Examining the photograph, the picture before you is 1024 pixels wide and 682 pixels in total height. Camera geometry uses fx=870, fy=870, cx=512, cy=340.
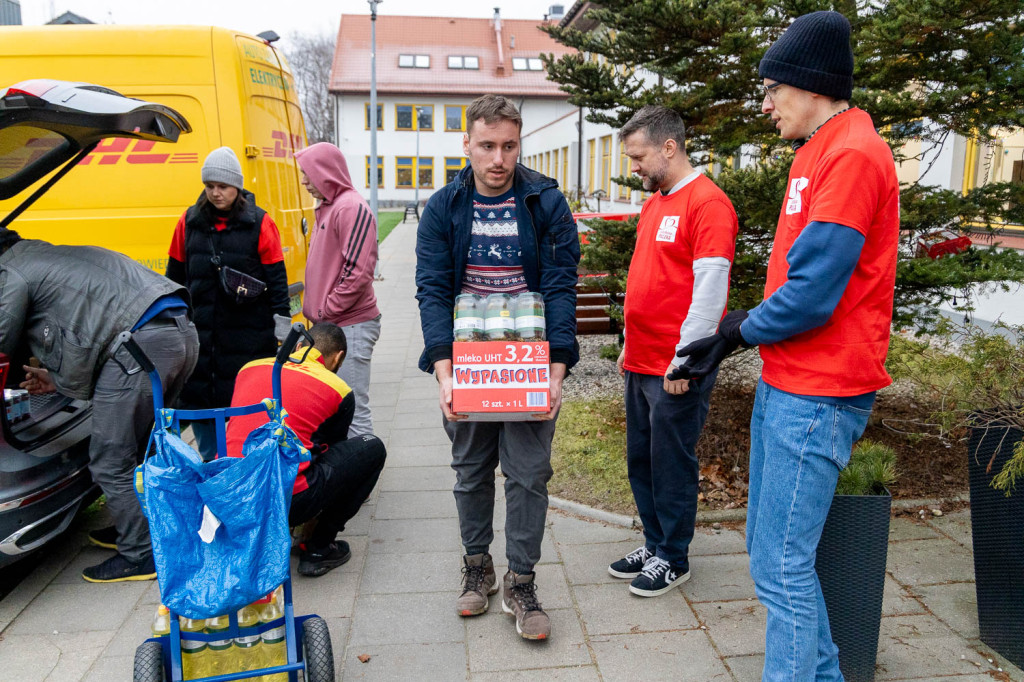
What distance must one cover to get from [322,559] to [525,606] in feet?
3.82

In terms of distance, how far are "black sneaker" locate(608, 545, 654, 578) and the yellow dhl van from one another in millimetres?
3738

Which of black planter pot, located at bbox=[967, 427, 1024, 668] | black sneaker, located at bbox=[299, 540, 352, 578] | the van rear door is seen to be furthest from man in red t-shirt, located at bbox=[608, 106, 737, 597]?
the van rear door

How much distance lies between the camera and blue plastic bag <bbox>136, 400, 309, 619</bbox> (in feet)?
8.55

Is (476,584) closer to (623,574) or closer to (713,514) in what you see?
(623,574)

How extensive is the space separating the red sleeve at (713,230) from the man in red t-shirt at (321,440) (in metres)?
1.67

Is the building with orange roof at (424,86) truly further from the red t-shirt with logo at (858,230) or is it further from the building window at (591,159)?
the red t-shirt with logo at (858,230)

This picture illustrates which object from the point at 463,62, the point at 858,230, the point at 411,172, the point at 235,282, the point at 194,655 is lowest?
the point at 194,655

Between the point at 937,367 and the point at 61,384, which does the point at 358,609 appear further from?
the point at 937,367

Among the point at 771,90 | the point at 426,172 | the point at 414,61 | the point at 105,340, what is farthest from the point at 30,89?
the point at 414,61

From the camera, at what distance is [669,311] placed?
366cm

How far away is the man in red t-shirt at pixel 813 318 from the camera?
236 cm

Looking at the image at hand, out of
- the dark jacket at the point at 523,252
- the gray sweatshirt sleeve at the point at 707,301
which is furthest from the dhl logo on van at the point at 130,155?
the gray sweatshirt sleeve at the point at 707,301

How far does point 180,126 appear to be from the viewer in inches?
150

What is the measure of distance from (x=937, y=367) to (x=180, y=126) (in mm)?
3445
